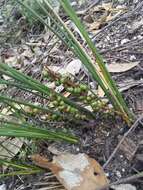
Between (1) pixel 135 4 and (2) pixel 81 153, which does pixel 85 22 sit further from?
(2) pixel 81 153

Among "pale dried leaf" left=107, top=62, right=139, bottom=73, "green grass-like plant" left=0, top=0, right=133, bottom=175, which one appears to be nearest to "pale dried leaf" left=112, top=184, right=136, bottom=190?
"green grass-like plant" left=0, top=0, right=133, bottom=175

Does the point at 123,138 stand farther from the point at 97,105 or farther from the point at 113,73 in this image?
the point at 113,73

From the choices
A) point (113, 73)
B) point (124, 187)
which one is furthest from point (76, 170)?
point (113, 73)

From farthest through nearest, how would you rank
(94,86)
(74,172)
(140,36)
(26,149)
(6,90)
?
(6,90)
(140,36)
(94,86)
(26,149)
(74,172)

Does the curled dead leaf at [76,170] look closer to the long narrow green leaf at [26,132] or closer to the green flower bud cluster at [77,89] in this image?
the long narrow green leaf at [26,132]

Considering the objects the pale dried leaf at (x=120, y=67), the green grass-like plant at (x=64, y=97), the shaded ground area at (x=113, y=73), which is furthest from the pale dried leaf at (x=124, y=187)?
the pale dried leaf at (x=120, y=67)

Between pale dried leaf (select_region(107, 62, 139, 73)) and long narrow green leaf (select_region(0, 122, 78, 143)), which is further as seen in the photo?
pale dried leaf (select_region(107, 62, 139, 73))

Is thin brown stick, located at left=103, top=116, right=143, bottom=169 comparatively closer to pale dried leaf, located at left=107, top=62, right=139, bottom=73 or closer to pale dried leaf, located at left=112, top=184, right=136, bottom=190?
pale dried leaf, located at left=112, top=184, right=136, bottom=190

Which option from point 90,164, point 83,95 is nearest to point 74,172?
point 90,164
